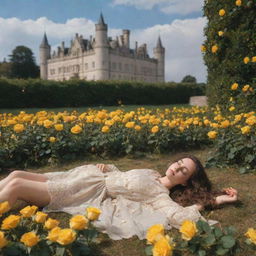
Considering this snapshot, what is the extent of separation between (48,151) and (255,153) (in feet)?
8.43

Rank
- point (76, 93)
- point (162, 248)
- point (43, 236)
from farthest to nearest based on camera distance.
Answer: point (76, 93) → point (43, 236) → point (162, 248)

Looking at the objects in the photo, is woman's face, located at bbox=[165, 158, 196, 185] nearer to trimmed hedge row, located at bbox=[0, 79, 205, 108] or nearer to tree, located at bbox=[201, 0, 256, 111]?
tree, located at bbox=[201, 0, 256, 111]

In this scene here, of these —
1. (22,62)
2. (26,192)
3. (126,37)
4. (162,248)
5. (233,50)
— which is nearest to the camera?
(162,248)

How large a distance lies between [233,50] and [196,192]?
341 cm

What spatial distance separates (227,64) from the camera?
5703mm

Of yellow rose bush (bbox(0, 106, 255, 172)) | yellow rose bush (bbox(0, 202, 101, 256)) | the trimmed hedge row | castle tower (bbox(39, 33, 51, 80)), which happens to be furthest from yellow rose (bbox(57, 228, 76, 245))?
castle tower (bbox(39, 33, 51, 80))

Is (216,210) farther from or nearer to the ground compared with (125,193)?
nearer to the ground

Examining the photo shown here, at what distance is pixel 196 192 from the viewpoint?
9.78 feet

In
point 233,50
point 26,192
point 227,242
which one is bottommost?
point 227,242

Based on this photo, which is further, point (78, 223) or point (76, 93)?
point (76, 93)

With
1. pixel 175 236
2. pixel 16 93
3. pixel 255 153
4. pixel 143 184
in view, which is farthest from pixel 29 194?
pixel 16 93

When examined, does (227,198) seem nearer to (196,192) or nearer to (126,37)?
(196,192)

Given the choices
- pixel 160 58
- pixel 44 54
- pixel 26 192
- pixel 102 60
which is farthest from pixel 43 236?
pixel 160 58

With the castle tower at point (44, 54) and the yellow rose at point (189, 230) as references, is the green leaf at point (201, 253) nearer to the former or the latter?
the yellow rose at point (189, 230)
